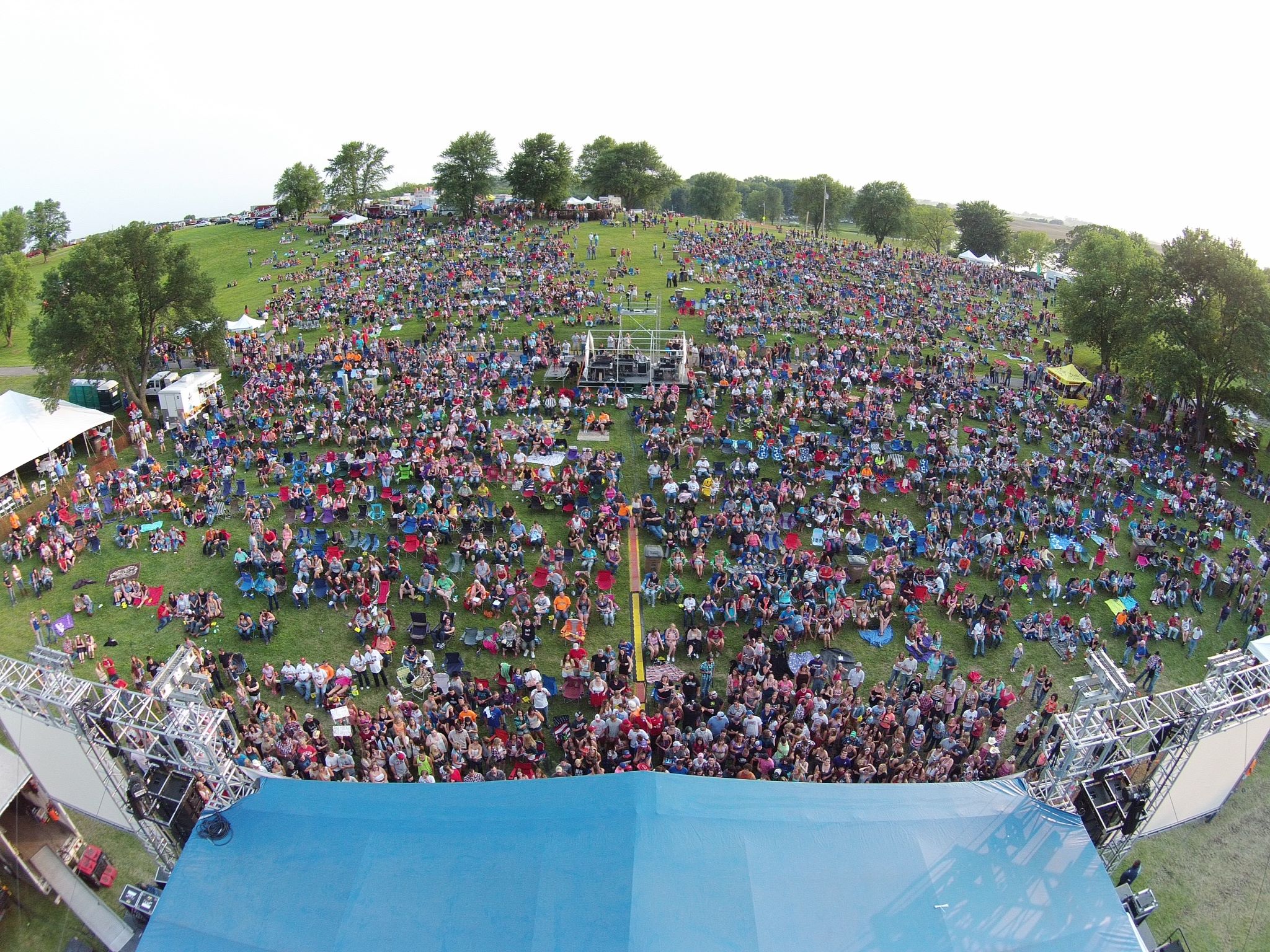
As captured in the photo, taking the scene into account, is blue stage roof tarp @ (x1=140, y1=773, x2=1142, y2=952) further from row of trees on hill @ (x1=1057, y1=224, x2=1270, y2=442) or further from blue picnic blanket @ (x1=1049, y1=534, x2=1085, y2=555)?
row of trees on hill @ (x1=1057, y1=224, x2=1270, y2=442)

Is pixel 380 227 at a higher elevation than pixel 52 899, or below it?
higher

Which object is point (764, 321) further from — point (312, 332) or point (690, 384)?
point (312, 332)

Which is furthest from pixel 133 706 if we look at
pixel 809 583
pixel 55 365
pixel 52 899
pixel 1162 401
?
pixel 1162 401

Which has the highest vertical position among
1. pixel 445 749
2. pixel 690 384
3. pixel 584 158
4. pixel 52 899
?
pixel 584 158

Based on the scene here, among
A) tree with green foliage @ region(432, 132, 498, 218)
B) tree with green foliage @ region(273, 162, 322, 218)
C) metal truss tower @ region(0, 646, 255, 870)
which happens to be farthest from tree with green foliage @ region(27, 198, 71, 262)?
metal truss tower @ region(0, 646, 255, 870)

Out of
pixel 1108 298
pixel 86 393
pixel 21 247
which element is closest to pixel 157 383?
pixel 86 393

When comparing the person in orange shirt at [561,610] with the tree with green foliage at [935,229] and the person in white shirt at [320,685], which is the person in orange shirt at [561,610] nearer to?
the person in white shirt at [320,685]
